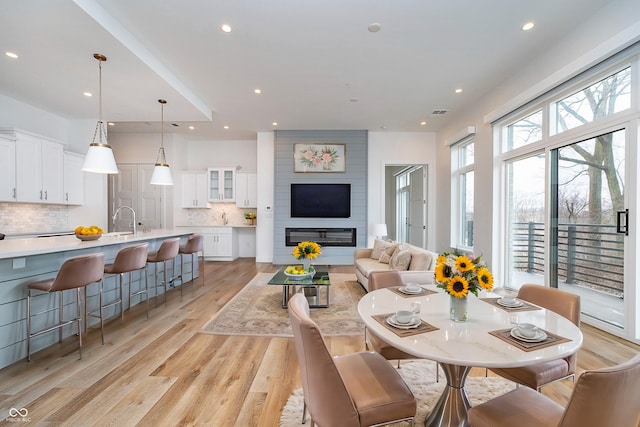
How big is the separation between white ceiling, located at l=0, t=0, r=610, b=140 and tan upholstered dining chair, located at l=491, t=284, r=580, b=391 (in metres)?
2.56

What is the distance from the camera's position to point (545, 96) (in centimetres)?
328

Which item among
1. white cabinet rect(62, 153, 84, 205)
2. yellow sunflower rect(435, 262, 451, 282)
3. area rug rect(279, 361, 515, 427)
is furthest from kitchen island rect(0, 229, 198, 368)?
yellow sunflower rect(435, 262, 451, 282)

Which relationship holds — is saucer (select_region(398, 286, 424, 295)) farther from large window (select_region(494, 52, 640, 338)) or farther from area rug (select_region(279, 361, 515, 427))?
large window (select_region(494, 52, 640, 338))

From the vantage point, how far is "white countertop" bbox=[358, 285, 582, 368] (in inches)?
39.8

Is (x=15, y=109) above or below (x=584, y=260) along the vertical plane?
A: above

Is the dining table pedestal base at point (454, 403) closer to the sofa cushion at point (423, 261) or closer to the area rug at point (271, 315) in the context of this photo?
the area rug at point (271, 315)

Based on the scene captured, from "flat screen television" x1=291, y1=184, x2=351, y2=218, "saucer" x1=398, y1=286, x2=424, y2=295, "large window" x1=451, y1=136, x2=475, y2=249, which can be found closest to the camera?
"saucer" x1=398, y1=286, x2=424, y2=295

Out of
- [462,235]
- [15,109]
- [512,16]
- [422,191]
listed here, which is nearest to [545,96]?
[512,16]

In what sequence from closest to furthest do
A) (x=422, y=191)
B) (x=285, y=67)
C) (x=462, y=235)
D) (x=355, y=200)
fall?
(x=285, y=67) → (x=462, y=235) → (x=355, y=200) → (x=422, y=191)

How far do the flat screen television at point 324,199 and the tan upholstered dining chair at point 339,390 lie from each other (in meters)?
4.93

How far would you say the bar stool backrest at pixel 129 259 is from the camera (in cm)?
286

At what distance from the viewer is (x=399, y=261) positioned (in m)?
3.52

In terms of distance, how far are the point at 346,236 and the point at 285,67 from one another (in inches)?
152

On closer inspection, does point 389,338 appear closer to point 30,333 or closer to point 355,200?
point 30,333
